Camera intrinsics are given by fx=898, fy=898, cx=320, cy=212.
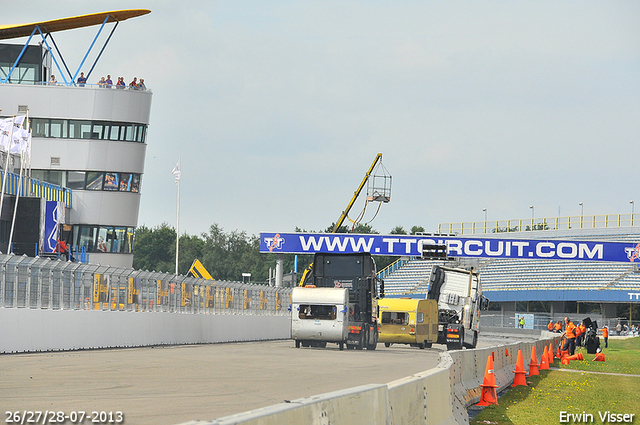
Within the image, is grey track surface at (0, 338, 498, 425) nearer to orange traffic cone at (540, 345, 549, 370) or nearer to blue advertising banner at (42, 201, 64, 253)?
orange traffic cone at (540, 345, 549, 370)

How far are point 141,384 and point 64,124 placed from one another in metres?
49.3

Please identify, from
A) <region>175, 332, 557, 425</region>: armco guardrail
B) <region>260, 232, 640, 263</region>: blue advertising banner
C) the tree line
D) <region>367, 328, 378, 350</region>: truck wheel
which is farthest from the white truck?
the tree line

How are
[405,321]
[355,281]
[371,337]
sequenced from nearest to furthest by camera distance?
[371,337], [355,281], [405,321]

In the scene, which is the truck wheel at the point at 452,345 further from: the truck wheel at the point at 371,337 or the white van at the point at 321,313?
the white van at the point at 321,313

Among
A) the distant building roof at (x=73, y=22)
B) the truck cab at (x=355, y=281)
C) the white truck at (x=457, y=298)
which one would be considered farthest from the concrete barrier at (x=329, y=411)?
the distant building roof at (x=73, y=22)

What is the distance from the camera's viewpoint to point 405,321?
38.2m

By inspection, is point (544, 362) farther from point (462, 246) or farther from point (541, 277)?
point (541, 277)

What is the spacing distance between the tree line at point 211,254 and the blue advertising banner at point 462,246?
8349cm

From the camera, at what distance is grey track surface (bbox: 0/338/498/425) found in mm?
11680

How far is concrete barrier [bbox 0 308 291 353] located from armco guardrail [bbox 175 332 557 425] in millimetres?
12800

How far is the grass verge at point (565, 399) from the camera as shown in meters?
13.3

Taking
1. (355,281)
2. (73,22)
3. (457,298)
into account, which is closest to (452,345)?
(457,298)

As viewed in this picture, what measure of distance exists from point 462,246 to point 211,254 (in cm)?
10081

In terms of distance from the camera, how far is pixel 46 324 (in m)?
24.8
